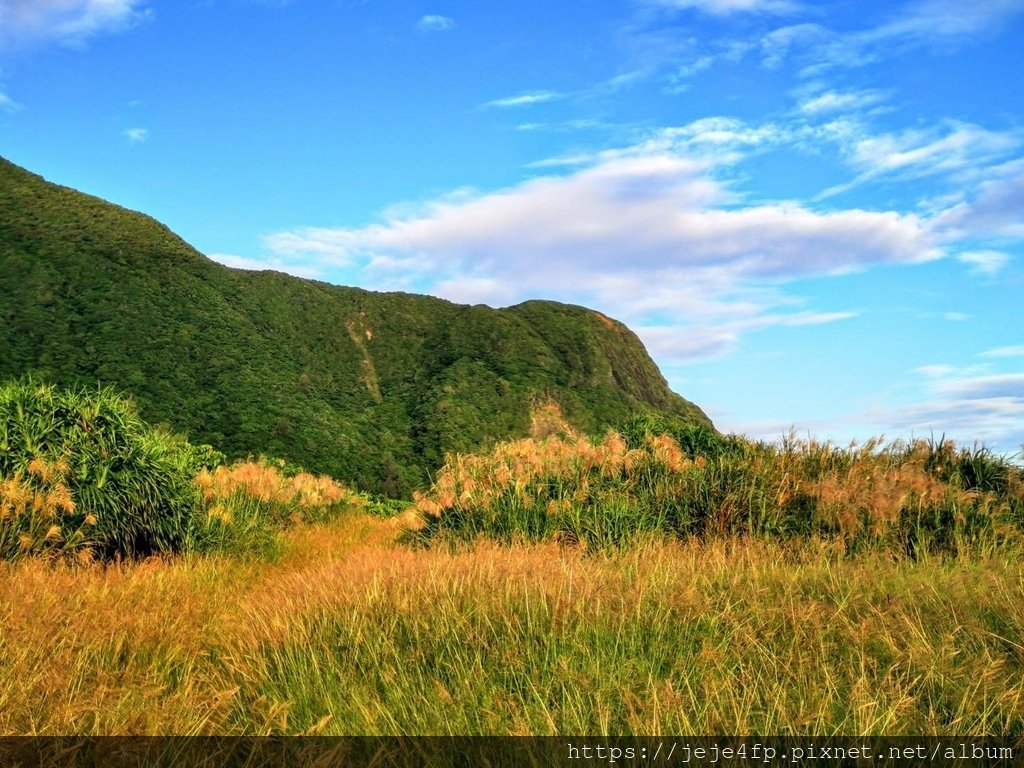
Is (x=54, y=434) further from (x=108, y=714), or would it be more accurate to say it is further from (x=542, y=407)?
(x=542, y=407)

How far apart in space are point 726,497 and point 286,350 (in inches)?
1721

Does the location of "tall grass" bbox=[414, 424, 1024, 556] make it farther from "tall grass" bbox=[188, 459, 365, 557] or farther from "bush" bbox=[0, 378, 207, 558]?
"bush" bbox=[0, 378, 207, 558]

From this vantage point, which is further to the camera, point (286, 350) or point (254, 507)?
point (286, 350)

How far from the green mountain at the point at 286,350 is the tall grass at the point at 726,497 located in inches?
883

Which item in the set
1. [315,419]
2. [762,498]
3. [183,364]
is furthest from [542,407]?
[762,498]

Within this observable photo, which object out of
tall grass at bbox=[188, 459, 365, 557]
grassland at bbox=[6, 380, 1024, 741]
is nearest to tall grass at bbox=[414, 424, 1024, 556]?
grassland at bbox=[6, 380, 1024, 741]

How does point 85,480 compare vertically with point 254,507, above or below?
above

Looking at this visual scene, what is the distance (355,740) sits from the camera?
3.85m

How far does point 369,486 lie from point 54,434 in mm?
24658

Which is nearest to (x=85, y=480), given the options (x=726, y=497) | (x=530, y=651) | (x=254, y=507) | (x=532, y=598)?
(x=254, y=507)

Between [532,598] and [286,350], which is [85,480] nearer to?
[532,598]

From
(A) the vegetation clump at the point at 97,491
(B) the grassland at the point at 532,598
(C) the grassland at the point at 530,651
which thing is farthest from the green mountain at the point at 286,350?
(C) the grassland at the point at 530,651

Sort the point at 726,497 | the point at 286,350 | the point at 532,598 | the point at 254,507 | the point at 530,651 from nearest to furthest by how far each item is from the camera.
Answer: the point at 530,651 < the point at 532,598 < the point at 726,497 < the point at 254,507 < the point at 286,350

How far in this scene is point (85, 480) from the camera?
965 centimetres
